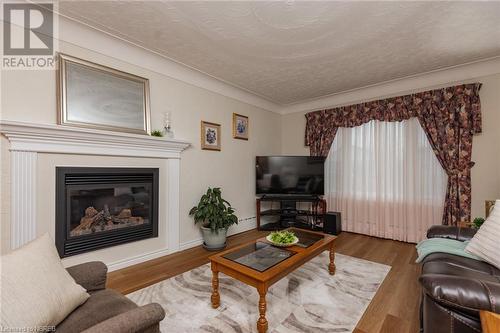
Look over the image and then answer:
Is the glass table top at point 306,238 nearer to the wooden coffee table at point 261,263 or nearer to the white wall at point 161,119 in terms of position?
the wooden coffee table at point 261,263

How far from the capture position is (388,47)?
2607mm

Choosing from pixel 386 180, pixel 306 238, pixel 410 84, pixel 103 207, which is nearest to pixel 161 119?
pixel 103 207

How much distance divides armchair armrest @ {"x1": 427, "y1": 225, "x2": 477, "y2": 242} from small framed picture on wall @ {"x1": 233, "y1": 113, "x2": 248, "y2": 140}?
293cm

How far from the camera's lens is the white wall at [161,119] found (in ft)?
6.77

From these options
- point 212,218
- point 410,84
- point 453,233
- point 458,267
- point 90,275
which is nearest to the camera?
point 90,275

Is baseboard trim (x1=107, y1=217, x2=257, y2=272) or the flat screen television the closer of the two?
baseboard trim (x1=107, y1=217, x2=257, y2=272)

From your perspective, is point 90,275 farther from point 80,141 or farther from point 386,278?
point 386,278

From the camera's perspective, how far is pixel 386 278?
2426 millimetres

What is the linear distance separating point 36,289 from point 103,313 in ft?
1.02

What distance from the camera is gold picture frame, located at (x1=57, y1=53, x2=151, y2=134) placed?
2.25 metres

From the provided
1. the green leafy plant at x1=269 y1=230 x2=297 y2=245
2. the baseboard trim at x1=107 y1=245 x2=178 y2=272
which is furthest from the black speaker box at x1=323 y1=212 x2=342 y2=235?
the baseboard trim at x1=107 y1=245 x2=178 y2=272

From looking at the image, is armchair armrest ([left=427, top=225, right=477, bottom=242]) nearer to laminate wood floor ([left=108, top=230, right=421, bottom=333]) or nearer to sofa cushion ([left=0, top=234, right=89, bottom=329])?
laminate wood floor ([left=108, top=230, right=421, bottom=333])

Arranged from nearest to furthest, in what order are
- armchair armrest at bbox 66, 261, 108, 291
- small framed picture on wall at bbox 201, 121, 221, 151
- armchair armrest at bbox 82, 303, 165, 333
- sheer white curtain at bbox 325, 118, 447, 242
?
armchair armrest at bbox 82, 303, 165, 333
armchair armrest at bbox 66, 261, 108, 291
sheer white curtain at bbox 325, 118, 447, 242
small framed picture on wall at bbox 201, 121, 221, 151

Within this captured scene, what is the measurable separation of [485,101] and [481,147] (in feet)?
1.97
